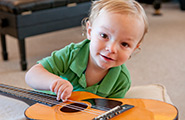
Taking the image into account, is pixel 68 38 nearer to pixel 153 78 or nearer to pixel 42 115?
pixel 153 78

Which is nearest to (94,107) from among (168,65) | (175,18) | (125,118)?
(125,118)

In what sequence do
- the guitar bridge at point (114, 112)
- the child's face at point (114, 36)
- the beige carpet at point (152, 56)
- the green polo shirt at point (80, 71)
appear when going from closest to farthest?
the guitar bridge at point (114, 112), the child's face at point (114, 36), the green polo shirt at point (80, 71), the beige carpet at point (152, 56)

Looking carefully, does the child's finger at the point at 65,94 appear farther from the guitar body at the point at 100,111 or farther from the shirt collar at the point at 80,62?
the shirt collar at the point at 80,62

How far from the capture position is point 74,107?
0.87m

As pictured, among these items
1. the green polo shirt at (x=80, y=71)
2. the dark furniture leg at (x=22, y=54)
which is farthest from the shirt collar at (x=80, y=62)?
the dark furniture leg at (x=22, y=54)

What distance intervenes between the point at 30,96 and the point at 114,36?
0.30 meters

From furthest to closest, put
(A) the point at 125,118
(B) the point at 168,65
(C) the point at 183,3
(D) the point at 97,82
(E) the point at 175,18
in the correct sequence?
1. (C) the point at 183,3
2. (E) the point at 175,18
3. (B) the point at 168,65
4. (D) the point at 97,82
5. (A) the point at 125,118

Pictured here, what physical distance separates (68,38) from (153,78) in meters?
0.96

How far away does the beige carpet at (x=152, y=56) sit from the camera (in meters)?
1.82

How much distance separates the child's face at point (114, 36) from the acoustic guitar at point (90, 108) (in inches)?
4.9

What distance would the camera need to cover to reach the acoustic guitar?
A: 31.5 inches

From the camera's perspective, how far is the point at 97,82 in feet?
3.49

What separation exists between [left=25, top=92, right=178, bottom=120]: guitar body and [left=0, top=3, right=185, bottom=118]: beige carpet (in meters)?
0.61

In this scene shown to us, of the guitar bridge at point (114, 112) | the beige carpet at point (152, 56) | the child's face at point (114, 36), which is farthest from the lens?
the beige carpet at point (152, 56)
